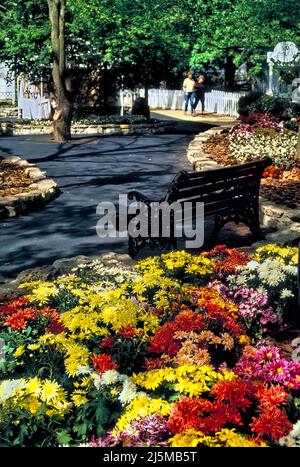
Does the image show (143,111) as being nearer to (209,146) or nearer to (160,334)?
(209,146)

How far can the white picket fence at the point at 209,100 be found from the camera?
30.8m

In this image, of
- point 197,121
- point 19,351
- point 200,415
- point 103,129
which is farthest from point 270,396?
point 197,121

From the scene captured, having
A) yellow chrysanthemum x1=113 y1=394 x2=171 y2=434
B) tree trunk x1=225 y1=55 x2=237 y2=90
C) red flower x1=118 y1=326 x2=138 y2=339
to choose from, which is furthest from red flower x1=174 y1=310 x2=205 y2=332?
tree trunk x1=225 y1=55 x2=237 y2=90

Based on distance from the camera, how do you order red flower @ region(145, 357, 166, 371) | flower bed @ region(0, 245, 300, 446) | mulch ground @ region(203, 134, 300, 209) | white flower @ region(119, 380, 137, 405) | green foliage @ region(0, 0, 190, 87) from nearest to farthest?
flower bed @ region(0, 245, 300, 446), white flower @ region(119, 380, 137, 405), red flower @ region(145, 357, 166, 371), mulch ground @ region(203, 134, 300, 209), green foliage @ region(0, 0, 190, 87)

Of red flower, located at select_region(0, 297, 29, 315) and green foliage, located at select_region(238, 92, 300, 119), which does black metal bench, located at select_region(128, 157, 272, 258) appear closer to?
red flower, located at select_region(0, 297, 29, 315)

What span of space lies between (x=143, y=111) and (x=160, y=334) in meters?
21.3

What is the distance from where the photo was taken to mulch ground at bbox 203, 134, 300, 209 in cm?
940

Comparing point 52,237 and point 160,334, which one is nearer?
point 160,334

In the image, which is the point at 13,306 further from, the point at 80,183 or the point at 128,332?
the point at 80,183

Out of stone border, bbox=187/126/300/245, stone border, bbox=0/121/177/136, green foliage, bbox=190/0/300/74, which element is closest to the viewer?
stone border, bbox=187/126/300/245

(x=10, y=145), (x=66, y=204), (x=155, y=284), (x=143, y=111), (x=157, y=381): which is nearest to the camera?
(x=157, y=381)

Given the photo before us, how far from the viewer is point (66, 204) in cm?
1066
